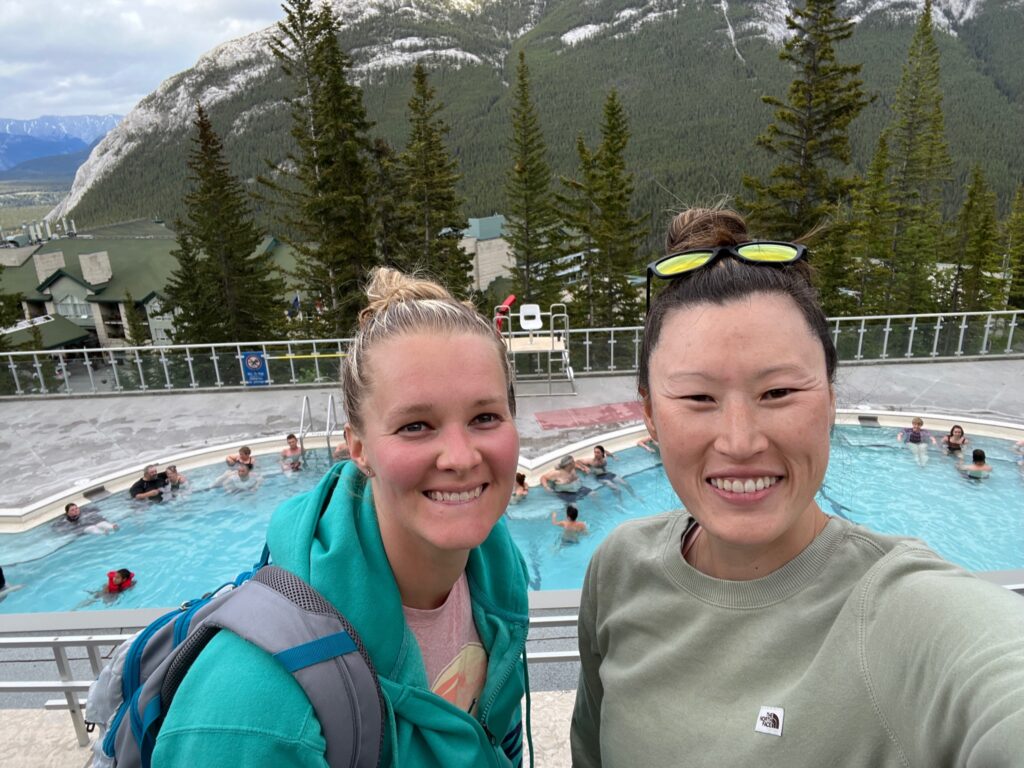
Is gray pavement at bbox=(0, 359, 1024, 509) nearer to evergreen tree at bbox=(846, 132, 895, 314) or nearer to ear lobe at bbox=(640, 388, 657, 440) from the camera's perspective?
ear lobe at bbox=(640, 388, 657, 440)

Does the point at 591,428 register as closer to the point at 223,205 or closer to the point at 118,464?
the point at 118,464

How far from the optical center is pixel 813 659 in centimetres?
106

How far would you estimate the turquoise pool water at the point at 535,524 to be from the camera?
742 centimetres

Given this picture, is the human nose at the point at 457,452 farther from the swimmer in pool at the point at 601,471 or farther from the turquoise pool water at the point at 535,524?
the swimmer in pool at the point at 601,471

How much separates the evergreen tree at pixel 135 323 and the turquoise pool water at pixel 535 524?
35.5 metres

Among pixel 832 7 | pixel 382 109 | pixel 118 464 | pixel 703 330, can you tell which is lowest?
pixel 118 464

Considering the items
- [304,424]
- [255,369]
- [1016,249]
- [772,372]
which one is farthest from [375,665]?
[1016,249]

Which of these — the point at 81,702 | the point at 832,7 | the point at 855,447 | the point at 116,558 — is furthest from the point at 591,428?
the point at 832,7

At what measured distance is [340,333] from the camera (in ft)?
68.4

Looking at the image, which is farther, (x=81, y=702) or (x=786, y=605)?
(x=81, y=702)

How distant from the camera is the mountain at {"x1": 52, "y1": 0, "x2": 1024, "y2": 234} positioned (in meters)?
72.4

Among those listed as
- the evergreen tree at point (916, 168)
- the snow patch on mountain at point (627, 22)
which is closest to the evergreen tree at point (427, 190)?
the evergreen tree at point (916, 168)

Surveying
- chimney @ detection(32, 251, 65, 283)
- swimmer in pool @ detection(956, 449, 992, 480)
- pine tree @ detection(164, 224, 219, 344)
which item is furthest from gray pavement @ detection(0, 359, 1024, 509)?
chimney @ detection(32, 251, 65, 283)

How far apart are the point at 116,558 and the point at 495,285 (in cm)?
4480
